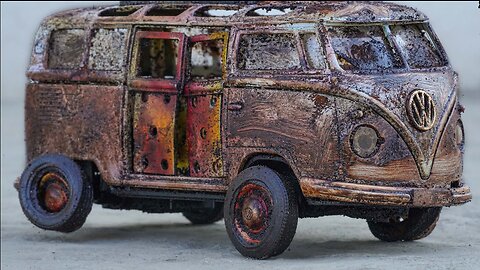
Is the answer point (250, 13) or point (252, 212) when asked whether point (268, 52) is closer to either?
point (250, 13)

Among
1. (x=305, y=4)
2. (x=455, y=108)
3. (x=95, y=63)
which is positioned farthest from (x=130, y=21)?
(x=455, y=108)

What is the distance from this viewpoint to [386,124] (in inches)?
565

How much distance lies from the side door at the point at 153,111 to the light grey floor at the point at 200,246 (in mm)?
779

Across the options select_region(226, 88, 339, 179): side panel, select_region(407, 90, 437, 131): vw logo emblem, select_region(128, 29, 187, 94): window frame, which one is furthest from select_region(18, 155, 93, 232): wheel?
select_region(407, 90, 437, 131): vw logo emblem

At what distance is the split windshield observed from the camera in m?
14.7

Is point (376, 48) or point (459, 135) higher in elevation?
point (376, 48)

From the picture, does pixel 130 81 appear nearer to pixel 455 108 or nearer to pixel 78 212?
pixel 78 212

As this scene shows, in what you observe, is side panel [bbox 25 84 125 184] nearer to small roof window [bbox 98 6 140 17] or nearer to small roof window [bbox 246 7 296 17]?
small roof window [bbox 98 6 140 17]

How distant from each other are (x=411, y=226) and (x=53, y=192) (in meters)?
3.24

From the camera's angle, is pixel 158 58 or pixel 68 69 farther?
pixel 158 58

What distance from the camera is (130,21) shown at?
16062 mm

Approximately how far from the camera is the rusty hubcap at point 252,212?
1486 centimetres

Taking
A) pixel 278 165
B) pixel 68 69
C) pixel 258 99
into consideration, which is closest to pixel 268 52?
pixel 258 99

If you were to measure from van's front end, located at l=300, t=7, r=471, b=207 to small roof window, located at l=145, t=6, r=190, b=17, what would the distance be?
1.90 meters
